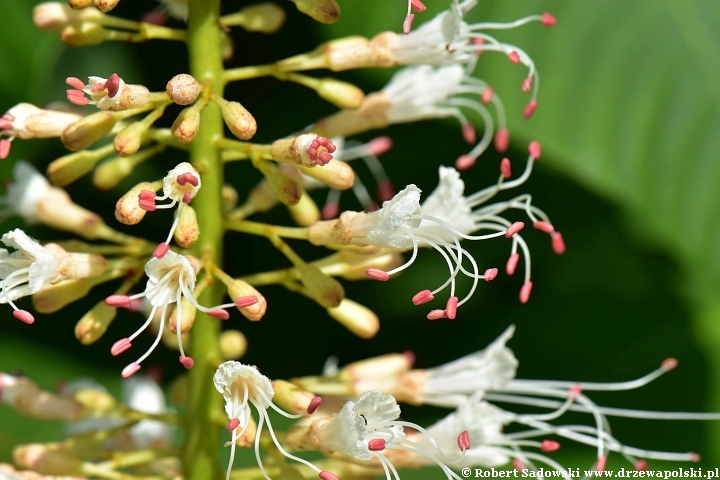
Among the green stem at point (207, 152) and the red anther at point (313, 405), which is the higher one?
the green stem at point (207, 152)

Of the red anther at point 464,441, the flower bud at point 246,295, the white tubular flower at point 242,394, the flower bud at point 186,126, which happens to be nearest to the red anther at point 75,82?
the flower bud at point 186,126

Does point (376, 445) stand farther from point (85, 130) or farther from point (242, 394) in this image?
point (85, 130)

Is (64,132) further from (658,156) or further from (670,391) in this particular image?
(670,391)

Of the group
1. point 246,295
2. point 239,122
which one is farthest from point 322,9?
point 246,295

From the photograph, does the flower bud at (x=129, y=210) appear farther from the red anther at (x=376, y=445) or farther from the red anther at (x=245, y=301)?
the red anther at (x=376, y=445)

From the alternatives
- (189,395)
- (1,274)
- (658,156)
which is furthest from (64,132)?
(658,156)

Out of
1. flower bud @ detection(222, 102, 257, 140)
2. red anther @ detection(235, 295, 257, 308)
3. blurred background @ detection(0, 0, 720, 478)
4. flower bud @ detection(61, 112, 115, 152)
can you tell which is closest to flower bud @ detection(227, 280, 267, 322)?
red anther @ detection(235, 295, 257, 308)
